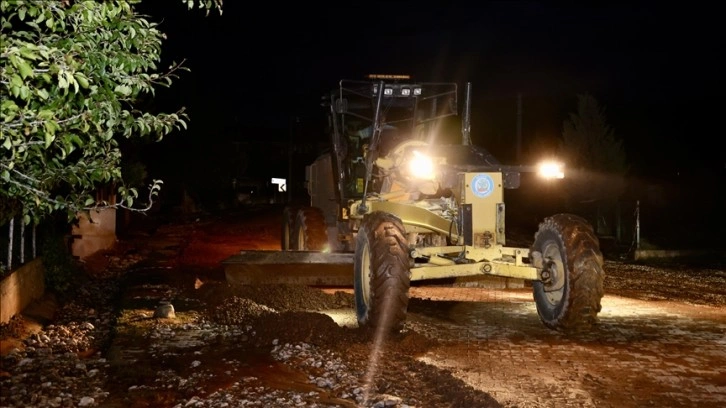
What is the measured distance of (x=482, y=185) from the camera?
1024 centimetres

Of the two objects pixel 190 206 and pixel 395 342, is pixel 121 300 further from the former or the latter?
pixel 190 206

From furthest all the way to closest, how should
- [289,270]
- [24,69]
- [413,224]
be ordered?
[289,270] < [413,224] < [24,69]

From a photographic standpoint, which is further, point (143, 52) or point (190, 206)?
point (190, 206)

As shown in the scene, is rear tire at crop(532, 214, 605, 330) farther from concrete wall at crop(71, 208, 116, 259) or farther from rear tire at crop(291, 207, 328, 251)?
concrete wall at crop(71, 208, 116, 259)

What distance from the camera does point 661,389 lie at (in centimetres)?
739

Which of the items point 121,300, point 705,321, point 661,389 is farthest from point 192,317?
point 705,321

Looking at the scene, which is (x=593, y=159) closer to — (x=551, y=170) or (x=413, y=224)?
(x=413, y=224)

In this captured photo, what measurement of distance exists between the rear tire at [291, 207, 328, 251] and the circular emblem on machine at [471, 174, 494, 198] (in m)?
4.95

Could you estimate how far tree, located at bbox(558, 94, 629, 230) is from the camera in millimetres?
29203

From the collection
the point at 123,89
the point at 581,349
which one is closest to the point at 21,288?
the point at 123,89

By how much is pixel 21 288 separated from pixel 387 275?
5550 millimetres

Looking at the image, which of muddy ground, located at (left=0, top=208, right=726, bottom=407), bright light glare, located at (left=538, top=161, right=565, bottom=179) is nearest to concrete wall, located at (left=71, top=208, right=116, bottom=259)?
muddy ground, located at (left=0, top=208, right=726, bottom=407)

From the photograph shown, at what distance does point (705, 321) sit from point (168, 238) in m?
20.4

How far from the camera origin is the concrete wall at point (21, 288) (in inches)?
396
